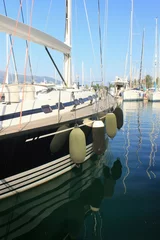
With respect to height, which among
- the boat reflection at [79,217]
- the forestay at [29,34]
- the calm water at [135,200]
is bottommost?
the boat reflection at [79,217]

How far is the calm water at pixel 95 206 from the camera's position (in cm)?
410

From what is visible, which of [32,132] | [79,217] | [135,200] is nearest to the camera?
[79,217]

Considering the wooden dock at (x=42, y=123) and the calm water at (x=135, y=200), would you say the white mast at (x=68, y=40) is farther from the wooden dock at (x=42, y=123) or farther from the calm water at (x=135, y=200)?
the calm water at (x=135, y=200)

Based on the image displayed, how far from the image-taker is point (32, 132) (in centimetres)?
480

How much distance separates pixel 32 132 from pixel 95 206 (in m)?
1.82

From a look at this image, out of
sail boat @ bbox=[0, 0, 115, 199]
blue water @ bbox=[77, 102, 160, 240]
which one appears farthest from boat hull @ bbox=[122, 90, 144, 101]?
sail boat @ bbox=[0, 0, 115, 199]

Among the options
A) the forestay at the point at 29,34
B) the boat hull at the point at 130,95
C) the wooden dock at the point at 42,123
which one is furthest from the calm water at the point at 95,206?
the boat hull at the point at 130,95

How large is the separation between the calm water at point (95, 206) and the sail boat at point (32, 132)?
365 millimetres

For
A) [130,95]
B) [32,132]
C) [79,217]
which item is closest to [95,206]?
[79,217]

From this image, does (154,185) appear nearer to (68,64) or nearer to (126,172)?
(126,172)

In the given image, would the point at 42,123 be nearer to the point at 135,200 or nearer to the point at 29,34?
the point at 29,34

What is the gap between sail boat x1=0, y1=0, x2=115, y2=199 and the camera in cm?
→ 471

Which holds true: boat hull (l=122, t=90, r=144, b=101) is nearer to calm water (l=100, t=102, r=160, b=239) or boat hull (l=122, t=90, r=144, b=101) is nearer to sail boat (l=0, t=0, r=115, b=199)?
calm water (l=100, t=102, r=160, b=239)

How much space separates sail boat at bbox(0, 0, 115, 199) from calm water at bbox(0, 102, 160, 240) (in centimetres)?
37
